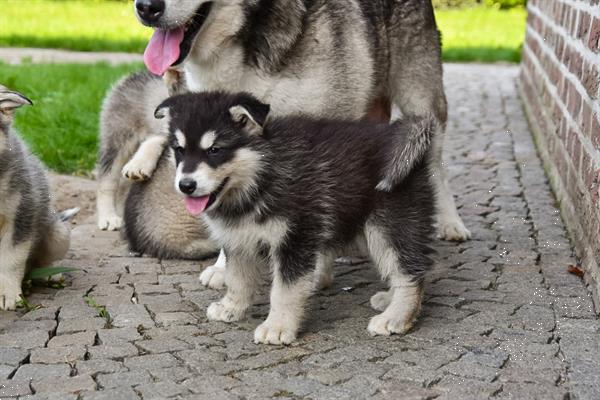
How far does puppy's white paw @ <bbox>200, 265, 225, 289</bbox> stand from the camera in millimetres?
5645

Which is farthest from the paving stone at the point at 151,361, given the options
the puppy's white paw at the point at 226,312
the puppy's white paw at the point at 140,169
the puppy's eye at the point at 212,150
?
the puppy's white paw at the point at 140,169

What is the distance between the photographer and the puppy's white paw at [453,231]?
262 inches

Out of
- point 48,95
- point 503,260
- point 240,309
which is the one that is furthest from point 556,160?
point 48,95

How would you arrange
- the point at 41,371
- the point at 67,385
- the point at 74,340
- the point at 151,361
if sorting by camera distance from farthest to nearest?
the point at 74,340, the point at 151,361, the point at 41,371, the point at 67,385

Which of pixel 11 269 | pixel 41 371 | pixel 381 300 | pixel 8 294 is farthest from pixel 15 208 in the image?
pixel 381 300

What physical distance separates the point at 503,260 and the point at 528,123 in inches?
206

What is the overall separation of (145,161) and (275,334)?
2.30m

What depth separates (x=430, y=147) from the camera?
5000 millimetres

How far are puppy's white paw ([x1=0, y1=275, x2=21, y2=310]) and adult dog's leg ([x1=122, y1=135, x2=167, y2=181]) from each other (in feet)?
4.86

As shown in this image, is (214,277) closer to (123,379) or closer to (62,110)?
(123,379)

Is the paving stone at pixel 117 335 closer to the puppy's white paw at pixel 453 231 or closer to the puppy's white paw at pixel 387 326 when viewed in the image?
the puppy's white paw at pixel 387 326

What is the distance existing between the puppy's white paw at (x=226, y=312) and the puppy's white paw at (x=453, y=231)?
2092 millimetres

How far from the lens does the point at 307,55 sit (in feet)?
17.9

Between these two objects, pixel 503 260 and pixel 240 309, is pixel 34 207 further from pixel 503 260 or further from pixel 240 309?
pixel 503 260
